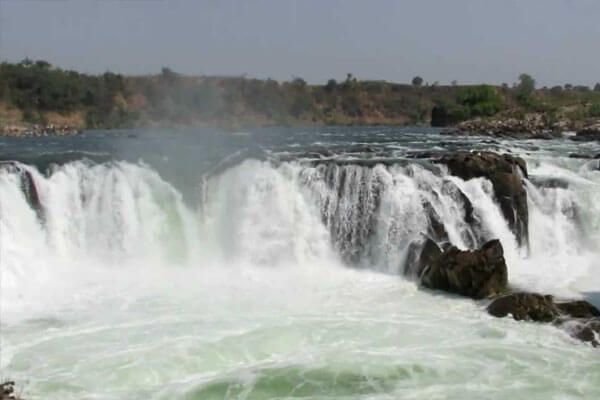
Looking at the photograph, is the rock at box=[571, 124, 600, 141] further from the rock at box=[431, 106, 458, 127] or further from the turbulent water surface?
the rock at box=[431, 106, 458, 127]

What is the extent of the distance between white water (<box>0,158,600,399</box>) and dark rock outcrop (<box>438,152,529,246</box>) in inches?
10.5

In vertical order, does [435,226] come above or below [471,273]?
above

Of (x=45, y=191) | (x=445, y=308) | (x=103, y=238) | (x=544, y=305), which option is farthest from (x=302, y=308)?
(x=45, y=191)

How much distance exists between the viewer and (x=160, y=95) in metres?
63.6

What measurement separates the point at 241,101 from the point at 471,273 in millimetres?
56095

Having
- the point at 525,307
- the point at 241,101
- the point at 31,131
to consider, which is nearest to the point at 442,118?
the point at 241,101

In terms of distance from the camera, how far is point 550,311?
1093cm

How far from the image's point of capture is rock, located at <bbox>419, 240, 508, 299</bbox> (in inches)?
484

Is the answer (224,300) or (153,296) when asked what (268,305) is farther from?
(153,296)

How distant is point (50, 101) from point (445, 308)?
48.0m

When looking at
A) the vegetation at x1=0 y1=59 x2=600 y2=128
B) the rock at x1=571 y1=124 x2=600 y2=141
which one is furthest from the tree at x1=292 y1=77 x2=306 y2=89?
the rock at x1=571 y1=124 x2=600 y2=141

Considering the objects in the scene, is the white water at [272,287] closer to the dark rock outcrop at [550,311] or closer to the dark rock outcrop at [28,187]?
the dark rock outcrop at [28,187]

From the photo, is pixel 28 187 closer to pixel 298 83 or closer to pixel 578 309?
pixel 578 309

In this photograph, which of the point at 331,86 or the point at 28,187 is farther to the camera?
the point at 331,86
